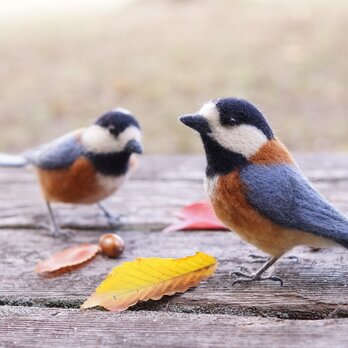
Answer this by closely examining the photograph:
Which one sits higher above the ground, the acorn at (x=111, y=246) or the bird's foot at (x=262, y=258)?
the acorn at (x=111, y=246)

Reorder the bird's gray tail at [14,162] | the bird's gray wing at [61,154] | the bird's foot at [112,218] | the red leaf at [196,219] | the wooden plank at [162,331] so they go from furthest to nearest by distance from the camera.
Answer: the bird's gray tail at [14,162]
the bird's gray wing at [61,154]
the bird's foot at [112,218]
the red leaf at [196,219]
the wooden plank at [162,331]

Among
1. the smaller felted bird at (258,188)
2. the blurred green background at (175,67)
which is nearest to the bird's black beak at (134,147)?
the smaller felted bird at (258,188)

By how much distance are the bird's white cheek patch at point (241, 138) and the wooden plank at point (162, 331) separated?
0.48 meters

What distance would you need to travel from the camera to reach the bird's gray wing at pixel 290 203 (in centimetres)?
171

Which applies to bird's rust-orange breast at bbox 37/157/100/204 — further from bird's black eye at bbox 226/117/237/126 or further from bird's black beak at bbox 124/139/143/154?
bird's black eye at bbox 226/117/237/126

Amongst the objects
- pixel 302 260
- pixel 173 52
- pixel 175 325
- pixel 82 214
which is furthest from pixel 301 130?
pixel 175 325

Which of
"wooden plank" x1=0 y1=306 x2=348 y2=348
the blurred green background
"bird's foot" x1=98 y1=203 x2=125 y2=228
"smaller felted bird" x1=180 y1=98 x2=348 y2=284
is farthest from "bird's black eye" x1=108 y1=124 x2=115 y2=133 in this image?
the blurred green background

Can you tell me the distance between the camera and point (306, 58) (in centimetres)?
784

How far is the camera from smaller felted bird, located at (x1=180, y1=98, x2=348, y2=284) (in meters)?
1.73

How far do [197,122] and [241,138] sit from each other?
13 centimetres

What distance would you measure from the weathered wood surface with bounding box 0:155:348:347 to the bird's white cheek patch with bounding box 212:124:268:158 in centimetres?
38

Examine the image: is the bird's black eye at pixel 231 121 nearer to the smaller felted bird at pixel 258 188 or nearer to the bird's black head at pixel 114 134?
the smaller felted bird at pixel 258 188

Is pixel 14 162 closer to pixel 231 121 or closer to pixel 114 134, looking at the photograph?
pixel 114 134

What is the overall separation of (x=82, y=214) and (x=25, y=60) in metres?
6.20
